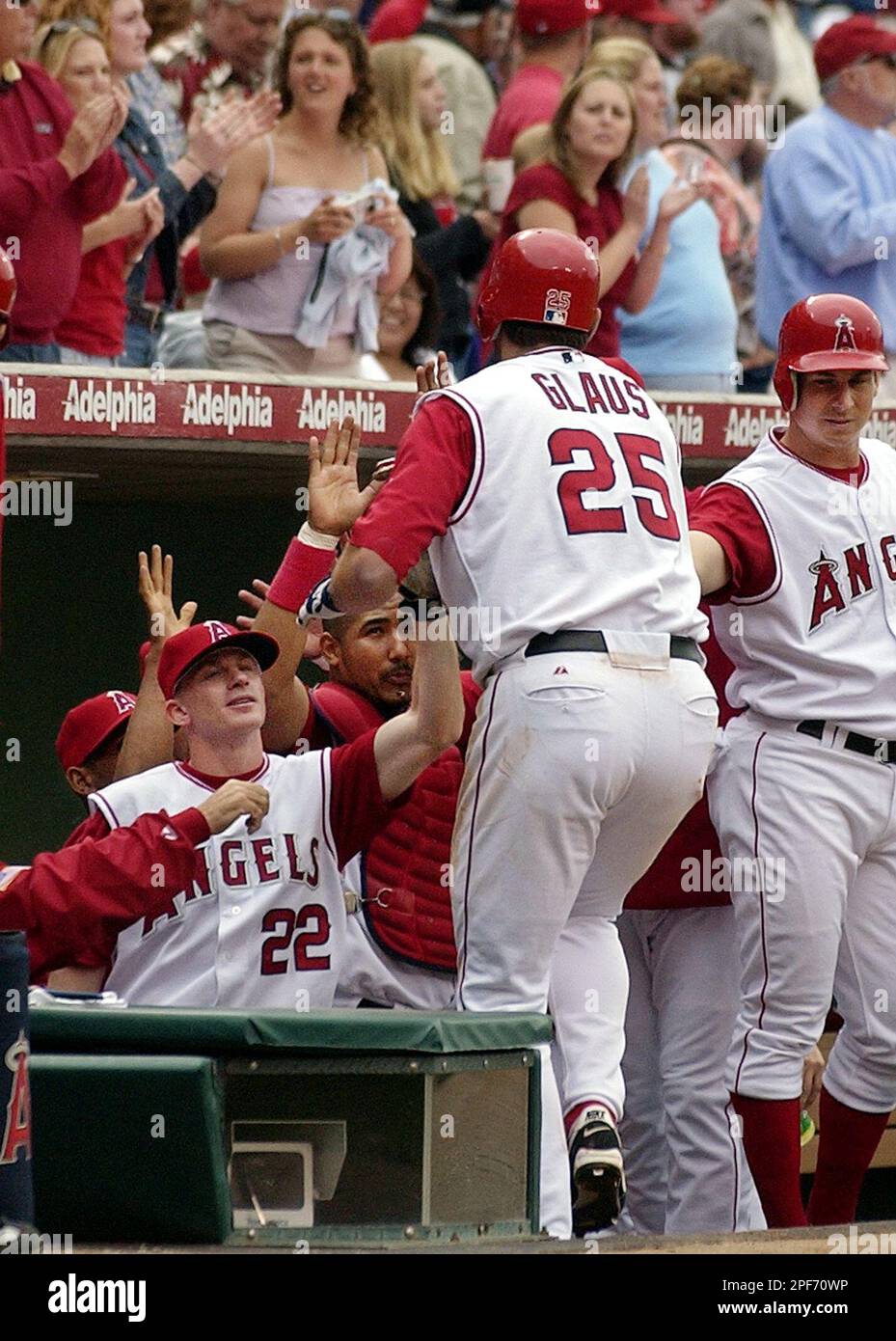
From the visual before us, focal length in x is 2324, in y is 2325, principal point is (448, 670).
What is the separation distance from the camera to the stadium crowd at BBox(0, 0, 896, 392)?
6355mm

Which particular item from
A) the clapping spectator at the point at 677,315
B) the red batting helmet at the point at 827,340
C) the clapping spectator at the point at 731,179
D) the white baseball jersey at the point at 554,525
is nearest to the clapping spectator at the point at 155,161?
the clapping spectator at the point at 677,315

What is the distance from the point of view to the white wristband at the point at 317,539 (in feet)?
15.8

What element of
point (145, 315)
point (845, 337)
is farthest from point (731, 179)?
point (845, 337)

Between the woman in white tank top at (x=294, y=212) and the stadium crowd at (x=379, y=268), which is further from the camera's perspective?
the woman in white tank top at (x=294, y=212)

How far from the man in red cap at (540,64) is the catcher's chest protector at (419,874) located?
3.00m

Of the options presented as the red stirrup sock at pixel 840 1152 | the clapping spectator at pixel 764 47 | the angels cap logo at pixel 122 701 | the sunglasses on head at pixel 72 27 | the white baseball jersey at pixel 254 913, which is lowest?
the red stirrup sock at pixel 840 1152

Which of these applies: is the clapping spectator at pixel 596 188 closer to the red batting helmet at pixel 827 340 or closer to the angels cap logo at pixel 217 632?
the red batting helmet at pixel 827 340

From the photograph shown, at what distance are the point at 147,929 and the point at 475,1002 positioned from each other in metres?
0.78

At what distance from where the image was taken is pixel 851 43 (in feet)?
23.9

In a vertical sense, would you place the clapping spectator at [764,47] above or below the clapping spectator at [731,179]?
above

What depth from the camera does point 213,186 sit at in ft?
22.5

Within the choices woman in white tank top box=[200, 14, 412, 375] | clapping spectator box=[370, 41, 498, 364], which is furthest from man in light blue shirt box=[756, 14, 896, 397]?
woman in white tank top box=[200, 14, 412, 375]

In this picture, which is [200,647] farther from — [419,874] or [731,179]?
[731,179]
